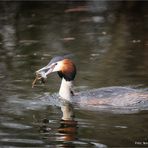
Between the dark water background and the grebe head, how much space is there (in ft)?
1.50

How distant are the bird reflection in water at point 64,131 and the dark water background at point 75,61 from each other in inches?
0.6

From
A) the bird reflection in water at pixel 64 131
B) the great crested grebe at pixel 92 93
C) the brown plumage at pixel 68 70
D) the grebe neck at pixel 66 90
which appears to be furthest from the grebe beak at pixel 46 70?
the bird reflection in water at pixel 64 131

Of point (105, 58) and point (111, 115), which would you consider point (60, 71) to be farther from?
point (105, 58)

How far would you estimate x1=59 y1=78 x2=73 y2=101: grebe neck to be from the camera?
525 inches

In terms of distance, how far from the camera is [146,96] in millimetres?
12781

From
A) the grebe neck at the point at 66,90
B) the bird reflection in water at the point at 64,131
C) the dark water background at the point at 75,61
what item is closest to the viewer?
the bird reflection in water at the point at 64,131

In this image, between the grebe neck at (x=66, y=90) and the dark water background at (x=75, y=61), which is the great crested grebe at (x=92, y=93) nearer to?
the grebe neck at (x=66, y=90)

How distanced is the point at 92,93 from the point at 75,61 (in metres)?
3.56

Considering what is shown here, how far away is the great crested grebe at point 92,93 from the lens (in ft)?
41.9

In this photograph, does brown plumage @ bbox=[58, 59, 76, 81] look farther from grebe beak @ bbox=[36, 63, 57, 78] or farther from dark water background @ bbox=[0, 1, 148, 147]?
dark water background @ bbox=[0, 1, 148, 147]

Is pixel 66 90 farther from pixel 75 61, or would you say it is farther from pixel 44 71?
pixel 75 61

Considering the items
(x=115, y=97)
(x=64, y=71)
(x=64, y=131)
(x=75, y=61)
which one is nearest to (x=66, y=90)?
(x=64, y=71)

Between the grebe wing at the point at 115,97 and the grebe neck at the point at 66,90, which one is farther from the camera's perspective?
the grebe neck at the point at 66,90

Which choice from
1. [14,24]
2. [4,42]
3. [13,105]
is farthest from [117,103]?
[14,24]
